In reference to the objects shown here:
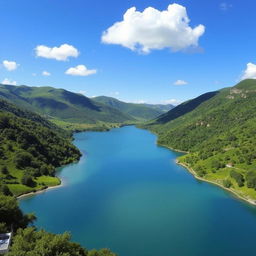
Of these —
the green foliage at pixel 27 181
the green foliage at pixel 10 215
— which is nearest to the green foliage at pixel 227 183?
the green foliage at pixel 27 181

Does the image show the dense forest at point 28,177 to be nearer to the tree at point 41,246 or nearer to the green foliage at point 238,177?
the tree at point 41,246

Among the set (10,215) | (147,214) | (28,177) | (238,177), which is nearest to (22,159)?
(28,177)

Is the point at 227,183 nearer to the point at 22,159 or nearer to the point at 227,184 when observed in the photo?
the point at 227,184

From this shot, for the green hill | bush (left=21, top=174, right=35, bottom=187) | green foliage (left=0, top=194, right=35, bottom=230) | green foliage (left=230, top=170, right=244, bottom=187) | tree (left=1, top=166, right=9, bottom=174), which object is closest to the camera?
green foliage (left=0, top=194, right=35, bottom=230)

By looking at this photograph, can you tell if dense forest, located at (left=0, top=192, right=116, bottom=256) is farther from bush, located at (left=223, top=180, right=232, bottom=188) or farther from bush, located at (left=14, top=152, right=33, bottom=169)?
bush, located at (left=223, top=180, right=232, bottom=188)

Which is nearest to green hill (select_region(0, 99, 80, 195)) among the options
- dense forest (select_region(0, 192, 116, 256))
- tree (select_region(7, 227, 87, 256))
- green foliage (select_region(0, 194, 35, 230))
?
green foliage (select_region(0, 194, 35, 230))

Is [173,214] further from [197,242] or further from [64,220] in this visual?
[64,220]

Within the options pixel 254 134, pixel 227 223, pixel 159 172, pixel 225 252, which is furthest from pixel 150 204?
pixel 254 134
